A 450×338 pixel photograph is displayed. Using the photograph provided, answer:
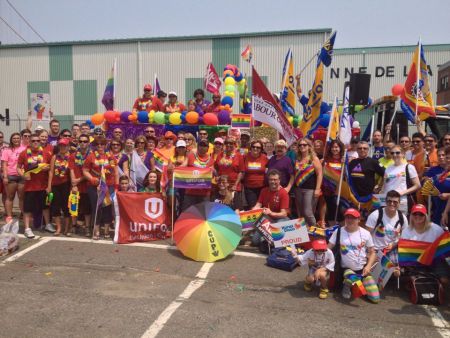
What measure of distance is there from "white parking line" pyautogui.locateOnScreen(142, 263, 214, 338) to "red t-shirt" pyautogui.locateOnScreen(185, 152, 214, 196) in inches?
58.7

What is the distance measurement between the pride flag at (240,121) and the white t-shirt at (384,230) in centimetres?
641

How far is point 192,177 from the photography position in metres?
6.65

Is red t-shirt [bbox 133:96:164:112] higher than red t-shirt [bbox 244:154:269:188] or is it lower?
higher

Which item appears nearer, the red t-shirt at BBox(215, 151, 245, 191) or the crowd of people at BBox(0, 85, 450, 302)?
the crowd of people at BBox(0, 85, 450, 302)

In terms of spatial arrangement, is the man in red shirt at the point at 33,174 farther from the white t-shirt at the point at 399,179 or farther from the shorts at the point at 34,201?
the white t-shirt at the point at 399,179

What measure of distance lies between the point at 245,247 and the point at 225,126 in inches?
210

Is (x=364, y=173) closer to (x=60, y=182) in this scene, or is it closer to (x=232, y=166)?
(x=232, y=166)

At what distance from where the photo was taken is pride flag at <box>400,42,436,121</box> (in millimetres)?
7780

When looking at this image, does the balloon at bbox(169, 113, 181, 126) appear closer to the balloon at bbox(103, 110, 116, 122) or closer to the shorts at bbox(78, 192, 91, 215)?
the balloon at bbox(103, 110, 116, 122)

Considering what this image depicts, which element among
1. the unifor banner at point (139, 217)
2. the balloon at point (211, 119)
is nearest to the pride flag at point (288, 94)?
the balloon at point (211, 119)

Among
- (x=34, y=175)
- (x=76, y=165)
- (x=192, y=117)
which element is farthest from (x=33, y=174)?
(x=192, y=117)

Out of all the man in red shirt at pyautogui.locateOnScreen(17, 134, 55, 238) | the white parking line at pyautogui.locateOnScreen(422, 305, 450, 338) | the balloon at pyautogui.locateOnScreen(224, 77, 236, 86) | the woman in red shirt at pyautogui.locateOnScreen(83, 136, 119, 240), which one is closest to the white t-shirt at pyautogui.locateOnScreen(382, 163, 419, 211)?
the white parking line at pyautogui.locateOnScreen(422, 305, 450, 338)

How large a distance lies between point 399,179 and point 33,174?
19.5 ft

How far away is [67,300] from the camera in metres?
4.37
